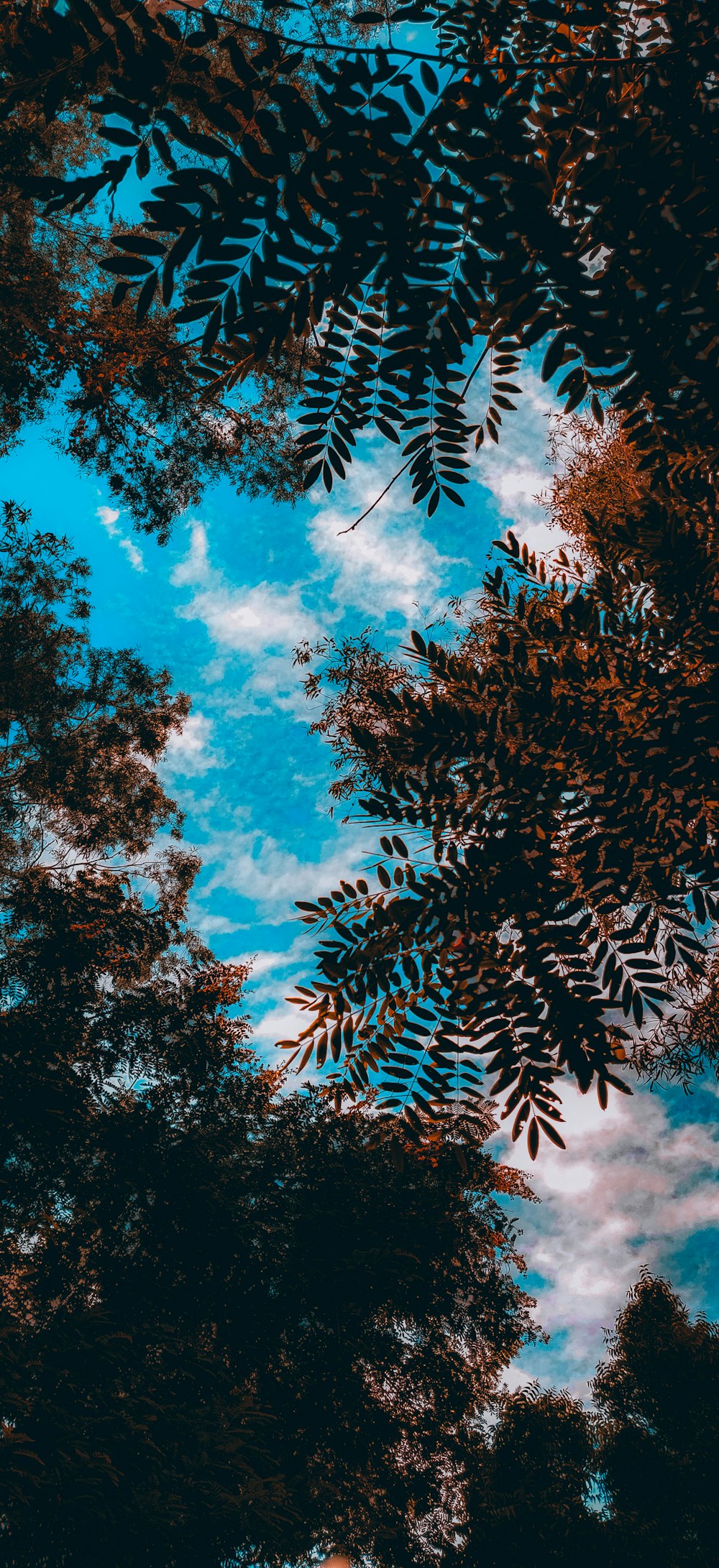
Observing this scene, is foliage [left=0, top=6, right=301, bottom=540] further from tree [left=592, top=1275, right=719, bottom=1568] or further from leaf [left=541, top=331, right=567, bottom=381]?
tree [left=592, top=1275, right=719, bottom=1568]

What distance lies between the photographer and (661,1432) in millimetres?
15727

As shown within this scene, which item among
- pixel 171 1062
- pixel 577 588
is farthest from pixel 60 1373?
pixel 577 588

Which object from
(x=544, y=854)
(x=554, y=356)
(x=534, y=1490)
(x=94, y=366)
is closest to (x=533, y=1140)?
(x=544, y=854)

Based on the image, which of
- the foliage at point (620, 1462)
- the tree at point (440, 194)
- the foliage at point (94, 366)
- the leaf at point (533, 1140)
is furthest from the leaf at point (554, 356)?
the foliage at point (620, 1462)

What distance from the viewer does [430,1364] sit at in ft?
39.9

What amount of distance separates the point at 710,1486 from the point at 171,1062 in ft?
46.0

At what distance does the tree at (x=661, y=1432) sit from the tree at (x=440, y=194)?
19851mm

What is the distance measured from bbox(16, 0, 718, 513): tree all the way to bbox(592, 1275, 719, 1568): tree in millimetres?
19851

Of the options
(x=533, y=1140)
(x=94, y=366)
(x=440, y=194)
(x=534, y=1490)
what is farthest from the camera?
(x=534, y=1490)

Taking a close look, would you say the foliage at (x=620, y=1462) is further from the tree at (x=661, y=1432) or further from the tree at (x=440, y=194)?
the tree at (x=440, y=194)

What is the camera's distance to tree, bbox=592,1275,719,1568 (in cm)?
1391

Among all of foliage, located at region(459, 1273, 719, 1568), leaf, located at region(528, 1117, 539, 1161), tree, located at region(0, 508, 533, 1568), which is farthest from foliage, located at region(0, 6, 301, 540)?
foliage, located at region(459, 1273, 719, 1568)

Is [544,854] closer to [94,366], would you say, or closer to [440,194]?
[440,194]

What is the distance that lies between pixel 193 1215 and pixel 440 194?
12347 millimetres
